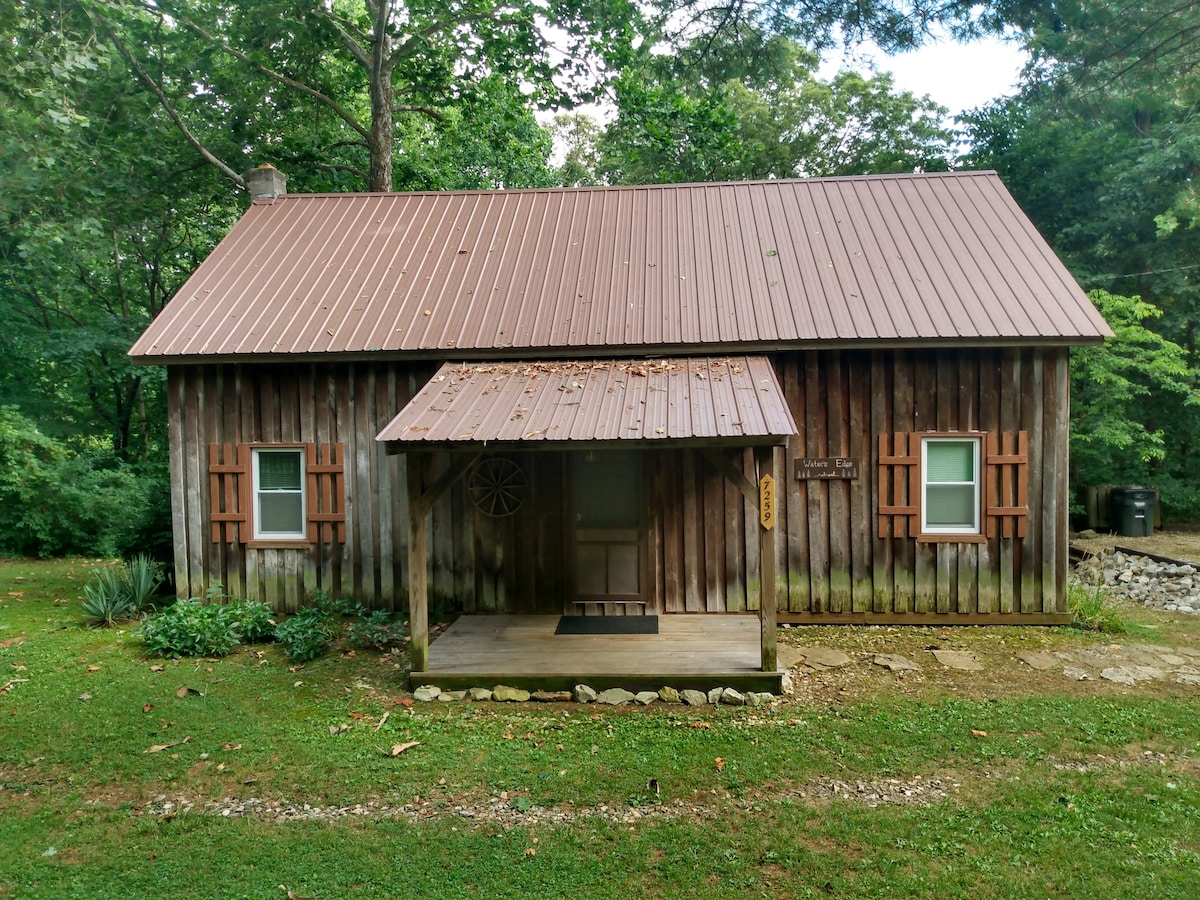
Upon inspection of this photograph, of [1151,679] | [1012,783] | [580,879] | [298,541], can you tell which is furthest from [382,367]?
[1151,679]

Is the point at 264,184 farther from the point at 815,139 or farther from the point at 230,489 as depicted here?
the point at 815,139

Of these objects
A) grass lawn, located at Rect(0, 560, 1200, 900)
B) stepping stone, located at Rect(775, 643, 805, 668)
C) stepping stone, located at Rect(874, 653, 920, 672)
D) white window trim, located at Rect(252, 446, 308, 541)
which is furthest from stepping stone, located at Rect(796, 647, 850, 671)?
white window trim, located at Rect(252, 446, 308, 541)

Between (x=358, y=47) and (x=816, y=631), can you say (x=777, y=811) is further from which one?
(x=358, y=47)

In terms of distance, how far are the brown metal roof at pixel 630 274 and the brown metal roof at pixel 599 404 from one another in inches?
17.7

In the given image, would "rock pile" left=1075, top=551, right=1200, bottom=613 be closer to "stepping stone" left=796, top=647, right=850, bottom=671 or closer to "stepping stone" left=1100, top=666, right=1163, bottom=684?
"stepping stone" left=1100, top=666, right=1163, bottom=684

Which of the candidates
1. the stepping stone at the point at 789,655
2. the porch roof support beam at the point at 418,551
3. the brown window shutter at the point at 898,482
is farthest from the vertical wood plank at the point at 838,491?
the porch roof support beam at the point at 418,551

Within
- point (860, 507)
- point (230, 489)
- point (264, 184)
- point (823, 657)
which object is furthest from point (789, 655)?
point (264, 184)

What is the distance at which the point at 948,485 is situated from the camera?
8.34m

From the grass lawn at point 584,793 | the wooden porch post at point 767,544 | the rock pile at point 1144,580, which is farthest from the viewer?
the rock pile at point 1144,580

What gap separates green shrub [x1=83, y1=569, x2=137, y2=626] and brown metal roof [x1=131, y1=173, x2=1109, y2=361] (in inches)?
114

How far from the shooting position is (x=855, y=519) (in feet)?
27.5

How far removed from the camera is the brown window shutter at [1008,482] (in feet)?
26.7

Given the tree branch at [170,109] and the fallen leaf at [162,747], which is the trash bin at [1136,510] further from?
the tree branch at [170,109]

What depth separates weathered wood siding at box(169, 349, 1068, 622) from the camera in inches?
324
